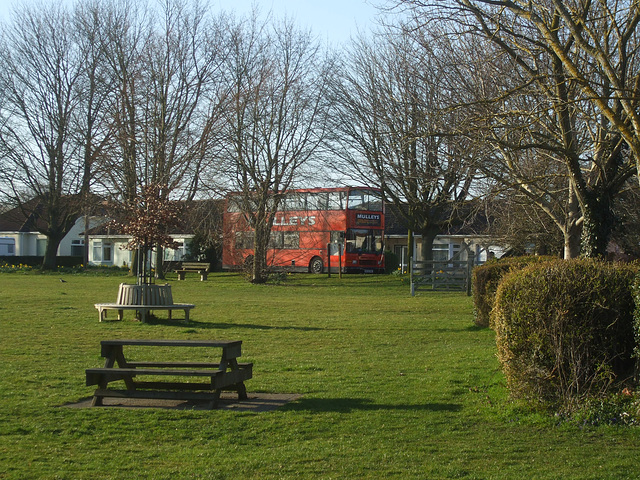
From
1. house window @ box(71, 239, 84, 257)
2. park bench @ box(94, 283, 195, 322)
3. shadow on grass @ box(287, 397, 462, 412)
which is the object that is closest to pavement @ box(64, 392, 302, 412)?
shadow on grass @ box(287, 397, 462, 412)

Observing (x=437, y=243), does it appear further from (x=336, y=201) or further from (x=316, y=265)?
(x=336, y=201)

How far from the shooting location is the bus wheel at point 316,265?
47.5 metres

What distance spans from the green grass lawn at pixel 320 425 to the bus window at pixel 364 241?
1195 inches

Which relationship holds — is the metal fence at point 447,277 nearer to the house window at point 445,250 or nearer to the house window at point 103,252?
the house window at point 445,250

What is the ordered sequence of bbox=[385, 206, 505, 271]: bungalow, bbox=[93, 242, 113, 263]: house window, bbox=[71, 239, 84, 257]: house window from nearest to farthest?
bbox=[385, 206, 505, 271]: bungalow, bbox=[93, 242, 113, 263]: house window, bbox=[71, 239, 84, 257]: house window

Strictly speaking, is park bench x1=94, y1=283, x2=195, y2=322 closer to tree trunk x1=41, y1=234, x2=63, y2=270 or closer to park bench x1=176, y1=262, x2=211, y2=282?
park bench x1=176, y1=262, x2=211, y2=282

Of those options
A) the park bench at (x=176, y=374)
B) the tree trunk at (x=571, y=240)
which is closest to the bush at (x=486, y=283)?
the tree trunk at (x=571, y=240)

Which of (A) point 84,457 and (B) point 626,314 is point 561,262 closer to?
(B) point 626,314

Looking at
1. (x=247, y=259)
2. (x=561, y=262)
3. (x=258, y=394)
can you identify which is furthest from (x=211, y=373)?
(x=247, y=259)

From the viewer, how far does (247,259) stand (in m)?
41.0

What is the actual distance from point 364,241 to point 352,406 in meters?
38.2

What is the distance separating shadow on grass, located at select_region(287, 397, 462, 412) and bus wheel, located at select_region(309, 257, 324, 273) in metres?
38.5

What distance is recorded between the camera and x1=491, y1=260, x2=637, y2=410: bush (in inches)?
305

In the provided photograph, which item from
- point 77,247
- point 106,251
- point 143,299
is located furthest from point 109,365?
point 77,247
